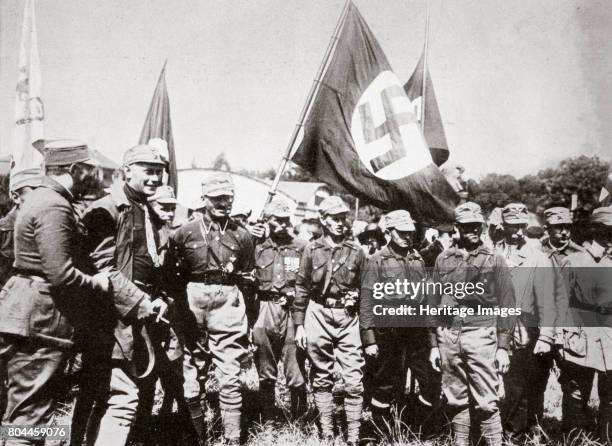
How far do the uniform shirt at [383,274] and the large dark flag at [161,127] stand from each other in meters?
4.00

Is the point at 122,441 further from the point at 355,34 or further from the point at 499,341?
the point at 355,34

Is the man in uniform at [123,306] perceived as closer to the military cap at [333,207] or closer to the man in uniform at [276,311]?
the military cap at [333,207]

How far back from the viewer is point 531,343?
544 cm

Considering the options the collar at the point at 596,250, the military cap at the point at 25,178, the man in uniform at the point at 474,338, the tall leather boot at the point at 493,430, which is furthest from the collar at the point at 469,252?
the military cap at the point at 25,178

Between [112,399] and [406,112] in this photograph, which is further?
[406,112]

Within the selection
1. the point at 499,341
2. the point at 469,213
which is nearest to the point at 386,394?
the point at 499,341

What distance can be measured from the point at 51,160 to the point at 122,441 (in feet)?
7.11

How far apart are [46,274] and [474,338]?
376cm

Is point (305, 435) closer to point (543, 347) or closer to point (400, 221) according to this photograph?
point (400, 221)

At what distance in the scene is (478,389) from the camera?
4.54 m

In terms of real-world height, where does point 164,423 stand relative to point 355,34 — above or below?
below

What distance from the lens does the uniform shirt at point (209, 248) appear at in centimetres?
500

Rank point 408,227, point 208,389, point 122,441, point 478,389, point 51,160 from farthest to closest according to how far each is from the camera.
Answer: point 208,389 < point 408,227 < point 478,389 < point 122,441 < point 51,160

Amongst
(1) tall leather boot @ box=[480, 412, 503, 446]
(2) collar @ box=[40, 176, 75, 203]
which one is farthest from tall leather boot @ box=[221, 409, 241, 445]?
(2) collar @ box=[40, 176, 75, 203]
